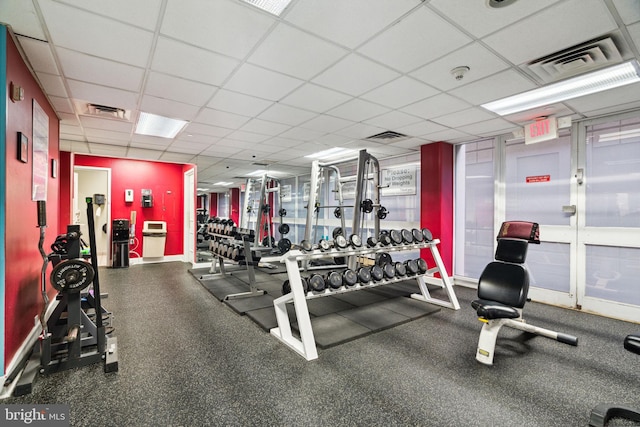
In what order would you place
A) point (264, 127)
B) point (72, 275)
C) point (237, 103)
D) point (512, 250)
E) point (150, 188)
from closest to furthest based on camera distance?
point (72, 275), point (512, 250), point (237, 103), point (264, 127), point (150, 188)

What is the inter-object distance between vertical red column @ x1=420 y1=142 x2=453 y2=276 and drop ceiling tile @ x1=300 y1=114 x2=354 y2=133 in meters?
1.89

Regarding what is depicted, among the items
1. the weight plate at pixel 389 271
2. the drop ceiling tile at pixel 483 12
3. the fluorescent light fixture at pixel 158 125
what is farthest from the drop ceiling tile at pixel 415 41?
the fluorescent light fixture at pixel 158 125

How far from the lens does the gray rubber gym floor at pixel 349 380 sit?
1767 mm

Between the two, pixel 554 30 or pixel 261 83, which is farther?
pixel 261 83

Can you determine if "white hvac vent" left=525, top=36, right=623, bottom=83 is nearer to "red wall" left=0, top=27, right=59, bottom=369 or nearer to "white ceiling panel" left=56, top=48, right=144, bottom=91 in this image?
"white ceiling panel" left=56, top=48, right=144, bottom=91

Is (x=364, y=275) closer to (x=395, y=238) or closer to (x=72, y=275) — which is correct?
(x=395, y=238)

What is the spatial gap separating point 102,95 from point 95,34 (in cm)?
130

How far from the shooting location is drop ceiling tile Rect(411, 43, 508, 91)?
7.59ft

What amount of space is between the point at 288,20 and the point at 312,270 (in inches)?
186

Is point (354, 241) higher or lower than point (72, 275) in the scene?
higher

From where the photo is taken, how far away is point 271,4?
181 centimetres

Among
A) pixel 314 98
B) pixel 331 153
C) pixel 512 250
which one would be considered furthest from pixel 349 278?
pixel 331 153

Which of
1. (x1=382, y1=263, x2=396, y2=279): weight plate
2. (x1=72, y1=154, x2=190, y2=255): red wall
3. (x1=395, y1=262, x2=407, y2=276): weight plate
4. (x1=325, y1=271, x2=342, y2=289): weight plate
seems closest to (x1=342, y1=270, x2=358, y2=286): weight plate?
(x1=325, y1=271, x2=342, y2=289): weight plate

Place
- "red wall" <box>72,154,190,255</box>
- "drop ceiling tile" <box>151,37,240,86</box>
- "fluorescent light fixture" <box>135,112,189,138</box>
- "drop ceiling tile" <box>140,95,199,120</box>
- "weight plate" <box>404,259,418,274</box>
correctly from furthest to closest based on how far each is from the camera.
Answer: "red wall" <box>72,154,190,255</box> → "fluorescent light fixture" <box>135,112,189,138</box> → "weight plate" <box>404,259,418,274</box> → "drop ceiling tile" <box>140,95,199,120</box> → "drop ceiling tile" <box>151,37,240,86</box>
